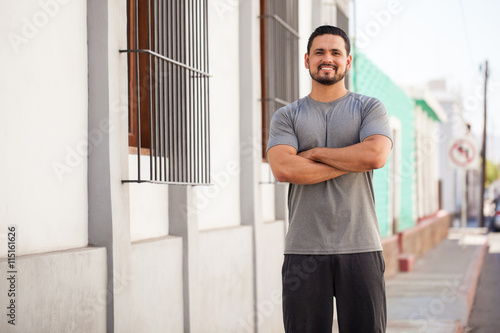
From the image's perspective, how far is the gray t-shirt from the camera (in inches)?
130

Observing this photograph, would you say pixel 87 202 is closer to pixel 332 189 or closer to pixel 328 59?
pixel 332 189

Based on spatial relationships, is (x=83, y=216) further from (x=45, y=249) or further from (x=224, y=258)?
(x=224, y=258)

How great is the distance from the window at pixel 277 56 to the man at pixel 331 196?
3.35 metres

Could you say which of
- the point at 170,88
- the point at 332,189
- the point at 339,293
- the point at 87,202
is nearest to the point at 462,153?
the point at 170,88

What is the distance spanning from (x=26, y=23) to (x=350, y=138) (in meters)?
1.56

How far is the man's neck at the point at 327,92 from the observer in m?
3.47

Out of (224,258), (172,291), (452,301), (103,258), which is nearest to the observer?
(103,258)

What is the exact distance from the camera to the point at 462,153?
55.8 feet

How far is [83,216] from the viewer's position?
159 inches

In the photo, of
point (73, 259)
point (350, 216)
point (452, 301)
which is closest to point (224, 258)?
point (73, 259)

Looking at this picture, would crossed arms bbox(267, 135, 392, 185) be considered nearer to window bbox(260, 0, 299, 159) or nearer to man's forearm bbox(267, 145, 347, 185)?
man's forearm bbox(267, 145, 347, 185)

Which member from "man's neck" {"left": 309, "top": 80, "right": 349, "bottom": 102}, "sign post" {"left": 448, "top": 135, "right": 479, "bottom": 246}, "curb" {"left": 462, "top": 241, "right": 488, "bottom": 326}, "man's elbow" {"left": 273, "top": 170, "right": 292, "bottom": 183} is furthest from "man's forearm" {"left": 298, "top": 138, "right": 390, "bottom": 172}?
"sign post" {"left": 448, "top": 135, "right": 479, "bottom": 246}

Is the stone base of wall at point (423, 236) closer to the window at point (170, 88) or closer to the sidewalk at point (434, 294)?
the sidewalk at point (434, 294)

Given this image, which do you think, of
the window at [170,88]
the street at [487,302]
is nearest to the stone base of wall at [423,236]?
the street at [487,302]
